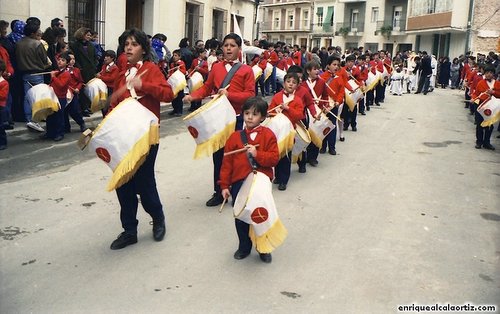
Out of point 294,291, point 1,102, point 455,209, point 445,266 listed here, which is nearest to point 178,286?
point 294,291

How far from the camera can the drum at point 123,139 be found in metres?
3.96

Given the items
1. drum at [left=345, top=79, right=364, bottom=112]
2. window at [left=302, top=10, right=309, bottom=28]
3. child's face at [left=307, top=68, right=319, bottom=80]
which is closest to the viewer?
child's face at [left=307, top=68, right=319, bottom=80]

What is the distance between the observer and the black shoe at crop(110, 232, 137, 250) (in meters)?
4.48

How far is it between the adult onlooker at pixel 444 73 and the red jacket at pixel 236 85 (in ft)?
87.0

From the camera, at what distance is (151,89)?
421 cm

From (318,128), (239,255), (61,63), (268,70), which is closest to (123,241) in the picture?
(239,255)

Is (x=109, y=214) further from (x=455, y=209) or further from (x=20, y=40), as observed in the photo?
(x=20, y=40)

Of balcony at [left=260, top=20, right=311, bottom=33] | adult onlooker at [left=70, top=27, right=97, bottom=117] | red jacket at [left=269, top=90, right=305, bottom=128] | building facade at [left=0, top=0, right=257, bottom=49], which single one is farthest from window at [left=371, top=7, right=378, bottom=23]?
red jacket at [left=269, top=90, right=305, bottom=128]

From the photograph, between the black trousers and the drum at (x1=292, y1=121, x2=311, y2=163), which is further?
the drum at (x1=292, y1=121, x2=311, y2=163)

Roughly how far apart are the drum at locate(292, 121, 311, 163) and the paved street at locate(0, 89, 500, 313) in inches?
15.0

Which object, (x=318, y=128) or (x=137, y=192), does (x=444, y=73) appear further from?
(x=137, y=192)

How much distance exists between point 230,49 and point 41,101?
4216mm

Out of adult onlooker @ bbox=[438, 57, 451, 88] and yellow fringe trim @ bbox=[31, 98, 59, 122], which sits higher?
adult onlooker @ bbox=[438, 57, 451, 88]

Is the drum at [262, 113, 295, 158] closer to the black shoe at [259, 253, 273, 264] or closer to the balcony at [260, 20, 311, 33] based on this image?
the black shoe at [259, 253, 273, 264]
